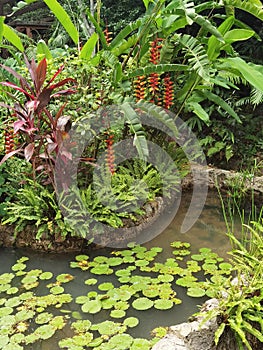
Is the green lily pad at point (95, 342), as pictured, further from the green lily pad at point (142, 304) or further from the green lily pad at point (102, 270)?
the green lily pad at point (102, 270)

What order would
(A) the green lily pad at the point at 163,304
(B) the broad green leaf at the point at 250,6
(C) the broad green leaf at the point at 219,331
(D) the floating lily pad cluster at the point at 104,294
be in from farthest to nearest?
(B) the broad green leaf at the point at 250,6 → (A) the green lily pad at the point at 163,304 → (D) the floating lily pad cluster at the point at 104,294 → (C) the broad green leaf at the point at 219,331

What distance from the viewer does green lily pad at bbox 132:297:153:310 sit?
253 cm

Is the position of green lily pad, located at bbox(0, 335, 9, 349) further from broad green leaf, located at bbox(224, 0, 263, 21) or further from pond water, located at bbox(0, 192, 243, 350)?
broad green leaf, located at bbox(224, 0, 263, 21)

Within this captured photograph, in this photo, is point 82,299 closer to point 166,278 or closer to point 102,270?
point 102,270

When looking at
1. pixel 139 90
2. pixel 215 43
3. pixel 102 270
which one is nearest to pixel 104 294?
pixel 102 270

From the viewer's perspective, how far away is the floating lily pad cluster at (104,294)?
2.28 meters

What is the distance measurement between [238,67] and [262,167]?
5.58 ft

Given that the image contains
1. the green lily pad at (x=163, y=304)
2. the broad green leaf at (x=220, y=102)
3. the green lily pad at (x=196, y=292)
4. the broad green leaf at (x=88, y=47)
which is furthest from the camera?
the broad green leaf at (x=220, y=102)

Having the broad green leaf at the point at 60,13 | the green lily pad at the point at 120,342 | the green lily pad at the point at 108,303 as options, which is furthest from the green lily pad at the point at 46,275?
the broad green leaf at the point at 60,13

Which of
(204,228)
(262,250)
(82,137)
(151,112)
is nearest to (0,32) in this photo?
(82,137)

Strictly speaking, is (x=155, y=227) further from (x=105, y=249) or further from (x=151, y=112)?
(x=151, y=112)

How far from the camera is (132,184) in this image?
146 inches

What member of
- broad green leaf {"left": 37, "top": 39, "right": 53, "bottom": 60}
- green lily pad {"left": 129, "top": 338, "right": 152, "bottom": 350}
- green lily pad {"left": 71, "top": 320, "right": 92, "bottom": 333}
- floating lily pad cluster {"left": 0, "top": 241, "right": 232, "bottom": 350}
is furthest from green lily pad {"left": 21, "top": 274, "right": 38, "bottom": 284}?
broad green leaf {"left": 37, "top": 39, "right": 53, "bottom": 60}

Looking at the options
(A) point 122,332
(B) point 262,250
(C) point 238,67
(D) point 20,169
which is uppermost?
(C) point 238,67
